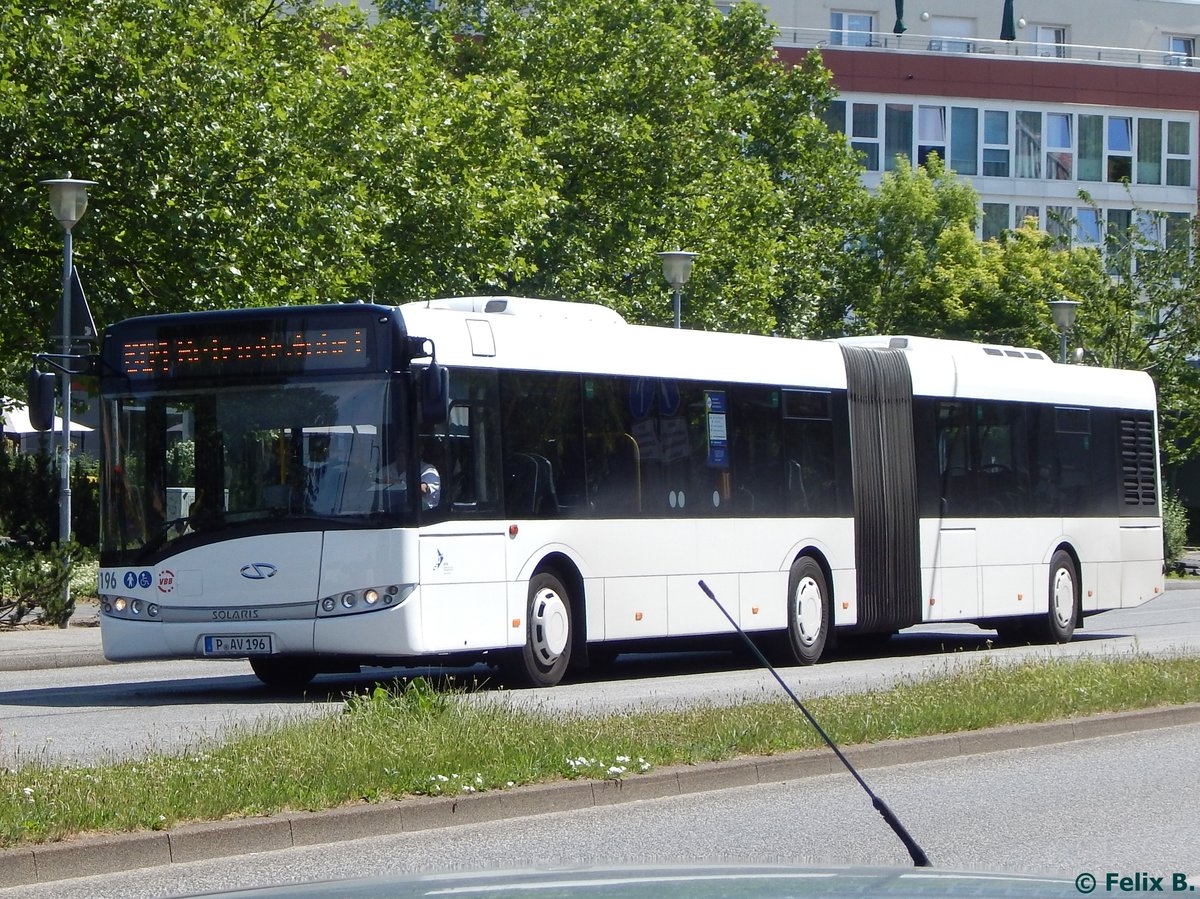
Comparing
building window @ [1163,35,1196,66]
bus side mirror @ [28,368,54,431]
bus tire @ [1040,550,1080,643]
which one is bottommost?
bus tire @ [1040,550,1080,643]

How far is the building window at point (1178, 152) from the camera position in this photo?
64.8 m

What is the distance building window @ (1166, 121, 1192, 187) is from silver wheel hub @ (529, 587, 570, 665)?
177ft

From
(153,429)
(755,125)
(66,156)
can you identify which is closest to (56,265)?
(66,156)

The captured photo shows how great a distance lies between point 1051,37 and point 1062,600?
166 ft

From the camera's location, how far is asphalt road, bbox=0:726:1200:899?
7.36 meters

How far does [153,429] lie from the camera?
14.6 meters

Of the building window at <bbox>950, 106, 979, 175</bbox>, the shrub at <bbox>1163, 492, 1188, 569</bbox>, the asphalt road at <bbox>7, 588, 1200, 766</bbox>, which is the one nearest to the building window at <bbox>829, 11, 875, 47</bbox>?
the building window at <bbox>950, 106, 979, 175</bbox>

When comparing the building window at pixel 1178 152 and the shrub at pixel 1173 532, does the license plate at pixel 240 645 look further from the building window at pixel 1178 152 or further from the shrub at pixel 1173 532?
the building window at pixel 1178 152

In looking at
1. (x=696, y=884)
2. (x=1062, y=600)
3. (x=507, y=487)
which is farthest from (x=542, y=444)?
(x=696, y=884)

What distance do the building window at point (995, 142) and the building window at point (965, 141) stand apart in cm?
31

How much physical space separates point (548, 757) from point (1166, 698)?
5.38 meters

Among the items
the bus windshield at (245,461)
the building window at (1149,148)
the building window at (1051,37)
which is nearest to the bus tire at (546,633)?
the bus windshield at (245,461)

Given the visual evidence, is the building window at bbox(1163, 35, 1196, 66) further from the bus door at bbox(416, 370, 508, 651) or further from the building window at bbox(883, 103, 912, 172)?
the bus door at bbox(416, 370, 508, 651)

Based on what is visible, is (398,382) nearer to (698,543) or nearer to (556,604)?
(556,604)
